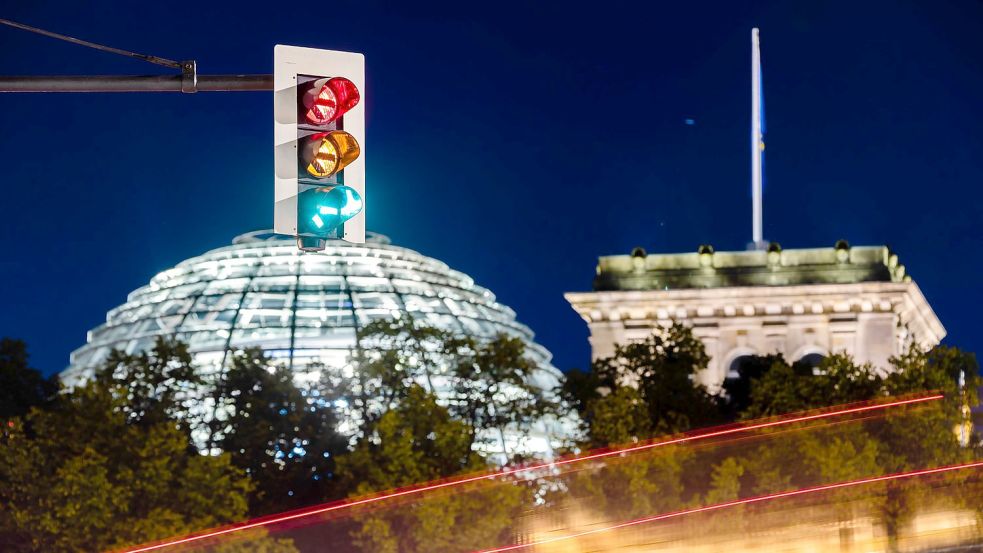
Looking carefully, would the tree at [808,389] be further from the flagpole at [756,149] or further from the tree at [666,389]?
the flagpole at [756,149]

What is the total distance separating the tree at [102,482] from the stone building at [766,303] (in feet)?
95.5

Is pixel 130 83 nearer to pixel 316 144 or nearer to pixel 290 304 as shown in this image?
pixel 316 144

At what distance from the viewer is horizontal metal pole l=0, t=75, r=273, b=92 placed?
18094 mm

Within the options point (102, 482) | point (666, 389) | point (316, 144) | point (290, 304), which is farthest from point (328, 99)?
point (290, 304)

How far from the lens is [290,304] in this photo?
9438 centimetres

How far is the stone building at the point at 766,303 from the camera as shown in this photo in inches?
3393

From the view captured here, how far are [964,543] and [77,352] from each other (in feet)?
218

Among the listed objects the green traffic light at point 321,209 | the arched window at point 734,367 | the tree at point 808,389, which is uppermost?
the arched window at point 734,367

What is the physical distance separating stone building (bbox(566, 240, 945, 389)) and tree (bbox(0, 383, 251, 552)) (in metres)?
29.1

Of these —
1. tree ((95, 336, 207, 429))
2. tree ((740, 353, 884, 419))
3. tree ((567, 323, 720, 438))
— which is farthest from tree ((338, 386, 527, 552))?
tree ((740, 353, 884, 419))

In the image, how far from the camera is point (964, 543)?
1719 inches

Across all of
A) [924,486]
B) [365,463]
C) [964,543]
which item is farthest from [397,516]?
[964,543]

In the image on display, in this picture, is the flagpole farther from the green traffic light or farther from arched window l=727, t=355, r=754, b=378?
the green traffic light

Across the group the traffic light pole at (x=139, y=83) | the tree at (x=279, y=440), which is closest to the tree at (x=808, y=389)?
the tree at (x=279, y=440)
